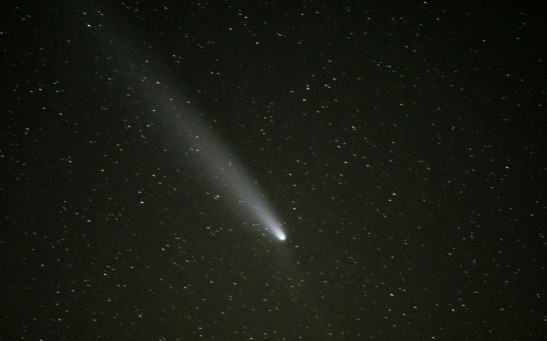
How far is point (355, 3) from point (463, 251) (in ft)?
0.86

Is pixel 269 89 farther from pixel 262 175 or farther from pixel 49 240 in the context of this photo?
pixel 49 240

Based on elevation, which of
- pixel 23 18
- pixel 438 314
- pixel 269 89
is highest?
pixel 23 18

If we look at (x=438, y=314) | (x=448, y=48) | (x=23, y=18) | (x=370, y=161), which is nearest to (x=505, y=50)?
(x=448, y=48)

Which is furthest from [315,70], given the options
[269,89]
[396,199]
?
[396,199]

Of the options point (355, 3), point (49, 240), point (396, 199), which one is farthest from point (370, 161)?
point (49, 240)

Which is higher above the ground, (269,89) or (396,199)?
(269,89)

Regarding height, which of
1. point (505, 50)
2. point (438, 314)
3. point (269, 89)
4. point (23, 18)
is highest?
point (23, 18)

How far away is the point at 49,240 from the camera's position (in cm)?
36

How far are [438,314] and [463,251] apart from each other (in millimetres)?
68

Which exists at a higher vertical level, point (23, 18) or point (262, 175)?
point (23, 18)

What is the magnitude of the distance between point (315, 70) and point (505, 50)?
18 cm

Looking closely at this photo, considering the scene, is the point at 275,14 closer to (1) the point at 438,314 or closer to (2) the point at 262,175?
(2) the point at 262,175

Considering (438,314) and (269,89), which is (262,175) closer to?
(269,89)

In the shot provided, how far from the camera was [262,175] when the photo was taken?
0.35 metres
